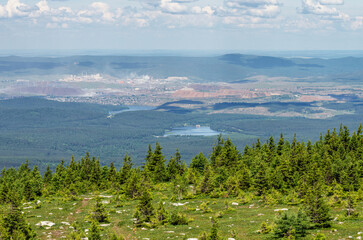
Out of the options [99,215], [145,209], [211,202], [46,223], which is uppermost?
[145,209]

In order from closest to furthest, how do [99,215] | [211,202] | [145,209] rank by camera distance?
[145,209] < [99,215] < [211,202]

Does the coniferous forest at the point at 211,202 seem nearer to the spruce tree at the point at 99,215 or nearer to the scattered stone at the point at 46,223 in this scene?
the spruce tree at the point at 99,215

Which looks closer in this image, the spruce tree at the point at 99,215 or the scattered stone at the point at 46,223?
the scattered stone at the point at 46,223

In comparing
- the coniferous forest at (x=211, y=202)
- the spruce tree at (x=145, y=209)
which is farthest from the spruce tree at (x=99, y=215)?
the spruce tree at (x=145, y=209)

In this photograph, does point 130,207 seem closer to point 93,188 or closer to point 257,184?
point 257,184

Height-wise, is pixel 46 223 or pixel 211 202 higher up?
pixel 46 223

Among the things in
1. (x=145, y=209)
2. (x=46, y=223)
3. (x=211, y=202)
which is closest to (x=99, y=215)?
(x=145, y=209)

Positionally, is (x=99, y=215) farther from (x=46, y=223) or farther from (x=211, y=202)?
(x=211, y=202)

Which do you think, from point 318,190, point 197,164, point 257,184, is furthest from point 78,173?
point 318,190

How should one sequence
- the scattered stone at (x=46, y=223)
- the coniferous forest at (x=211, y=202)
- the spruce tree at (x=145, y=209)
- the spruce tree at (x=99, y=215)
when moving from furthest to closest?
the spruce tree at (x=99, y=215) < the spruce tree at (x=145, y=209) < the scattered stone at (x=46, y=223) < the coniferous forest at (x=211, y=202)
